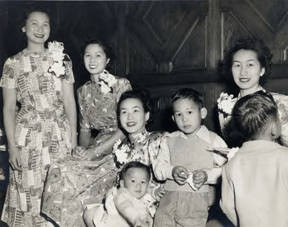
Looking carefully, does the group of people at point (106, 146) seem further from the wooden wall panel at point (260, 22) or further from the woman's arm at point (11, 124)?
the wooden wall panel at point (260, 22)

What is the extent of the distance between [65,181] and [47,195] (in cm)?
15

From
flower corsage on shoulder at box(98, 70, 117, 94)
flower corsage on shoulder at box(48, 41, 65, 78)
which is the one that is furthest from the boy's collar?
flower corsage on shoulder at box(48, 41, 65, 78)

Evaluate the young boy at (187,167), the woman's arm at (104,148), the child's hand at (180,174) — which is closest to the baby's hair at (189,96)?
the young boy at (187,167)

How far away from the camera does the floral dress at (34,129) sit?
132 inches

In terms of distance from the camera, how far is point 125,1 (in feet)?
16.1

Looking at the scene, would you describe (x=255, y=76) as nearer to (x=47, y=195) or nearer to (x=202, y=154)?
(x=202, y=154)

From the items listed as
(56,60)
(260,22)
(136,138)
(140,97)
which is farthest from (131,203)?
(260,22)

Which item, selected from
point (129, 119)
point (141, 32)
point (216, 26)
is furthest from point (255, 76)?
point (141, 32)

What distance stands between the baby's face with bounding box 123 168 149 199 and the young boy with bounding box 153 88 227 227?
8 centimetres

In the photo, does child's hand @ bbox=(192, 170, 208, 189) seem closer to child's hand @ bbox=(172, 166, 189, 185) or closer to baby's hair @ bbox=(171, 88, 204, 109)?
child's hand @ bbox=(172, 166, 189, 185)

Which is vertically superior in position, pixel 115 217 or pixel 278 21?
pixel 278 21

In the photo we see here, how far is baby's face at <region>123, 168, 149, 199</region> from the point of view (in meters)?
3.02

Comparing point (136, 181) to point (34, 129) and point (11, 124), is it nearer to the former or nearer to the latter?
point (34, 129)

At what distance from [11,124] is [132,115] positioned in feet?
2.58
